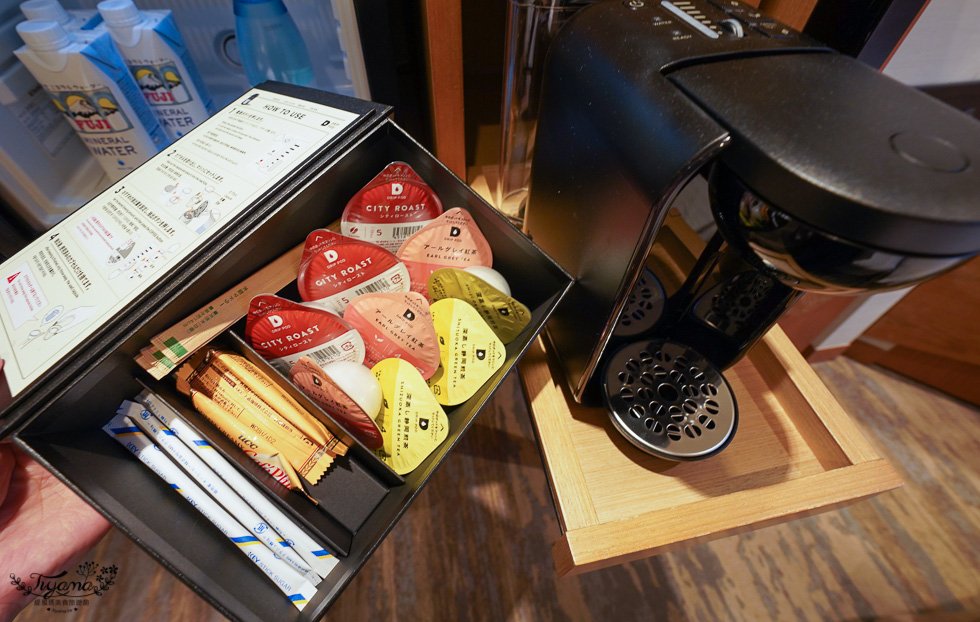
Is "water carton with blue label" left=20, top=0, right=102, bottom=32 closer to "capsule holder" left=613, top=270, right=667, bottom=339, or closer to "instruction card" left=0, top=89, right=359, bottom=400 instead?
"instruction card" left=0, top=89, right=359, bottom=400

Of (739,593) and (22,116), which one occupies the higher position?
(22,116)

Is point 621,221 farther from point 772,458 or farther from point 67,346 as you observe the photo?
point 67,346

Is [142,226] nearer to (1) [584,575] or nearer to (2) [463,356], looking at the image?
(2) [463,356]

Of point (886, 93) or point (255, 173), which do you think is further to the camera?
point (255, 173)

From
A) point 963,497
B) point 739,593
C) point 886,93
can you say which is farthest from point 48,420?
point 963,497

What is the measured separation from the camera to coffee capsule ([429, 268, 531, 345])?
17.9 inches

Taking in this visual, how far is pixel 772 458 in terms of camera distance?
1.53ft

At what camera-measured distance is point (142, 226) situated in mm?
413

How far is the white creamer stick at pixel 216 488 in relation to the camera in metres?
0.39

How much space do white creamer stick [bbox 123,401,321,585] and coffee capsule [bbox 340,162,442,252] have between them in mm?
263

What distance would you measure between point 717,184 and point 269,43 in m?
0.63

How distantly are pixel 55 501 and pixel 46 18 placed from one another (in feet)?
1.90

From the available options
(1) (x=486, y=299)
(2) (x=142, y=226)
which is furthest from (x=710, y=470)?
(2) (x=142, y=226)

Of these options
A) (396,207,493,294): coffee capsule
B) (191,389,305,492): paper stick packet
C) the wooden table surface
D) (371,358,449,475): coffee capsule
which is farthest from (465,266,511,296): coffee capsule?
the wooden table surface
